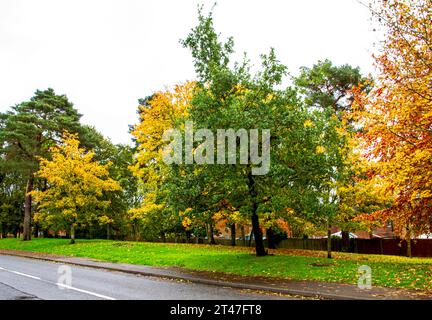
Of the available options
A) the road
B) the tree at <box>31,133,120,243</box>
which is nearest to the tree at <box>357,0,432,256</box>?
the road

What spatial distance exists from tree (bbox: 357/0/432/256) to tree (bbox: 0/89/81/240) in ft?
117

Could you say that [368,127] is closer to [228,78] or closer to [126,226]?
[228,78]

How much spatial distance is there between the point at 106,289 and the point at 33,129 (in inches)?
1336

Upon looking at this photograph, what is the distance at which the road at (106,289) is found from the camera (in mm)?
10641

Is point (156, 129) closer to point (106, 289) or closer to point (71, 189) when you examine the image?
point (71, 189)

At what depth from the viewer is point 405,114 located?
1258 centimetres

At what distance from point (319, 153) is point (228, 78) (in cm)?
520

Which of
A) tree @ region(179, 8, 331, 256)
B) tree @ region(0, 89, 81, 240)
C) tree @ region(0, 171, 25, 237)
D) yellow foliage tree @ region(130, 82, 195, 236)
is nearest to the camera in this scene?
tree @ region(179, 8, 331, 256)

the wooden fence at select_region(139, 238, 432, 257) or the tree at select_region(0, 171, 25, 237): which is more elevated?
the tree at select_region(0, 171, 25, 237)

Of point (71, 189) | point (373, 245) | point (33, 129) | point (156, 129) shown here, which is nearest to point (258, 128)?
point (156, 129)

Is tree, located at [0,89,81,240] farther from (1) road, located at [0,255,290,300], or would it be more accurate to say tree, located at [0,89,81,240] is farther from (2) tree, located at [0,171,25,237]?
(1) road, located at [0,255,290,300]

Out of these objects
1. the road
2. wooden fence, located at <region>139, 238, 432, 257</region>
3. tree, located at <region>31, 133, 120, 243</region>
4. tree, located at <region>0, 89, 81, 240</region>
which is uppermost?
tree, located at <region>0, 89, 81, 240</region>

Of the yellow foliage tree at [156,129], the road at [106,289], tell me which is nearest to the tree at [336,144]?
the road at [106,289]

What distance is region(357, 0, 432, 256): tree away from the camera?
12.2 meters
